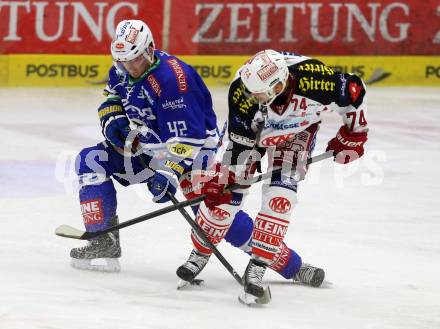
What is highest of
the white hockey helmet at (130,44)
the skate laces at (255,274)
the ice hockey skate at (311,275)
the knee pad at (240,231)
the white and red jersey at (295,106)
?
the white hockey helmet at (130,44)

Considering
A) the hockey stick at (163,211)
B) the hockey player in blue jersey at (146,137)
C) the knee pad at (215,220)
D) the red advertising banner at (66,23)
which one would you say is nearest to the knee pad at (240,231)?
the hockey player in blue jersey at (146,137)

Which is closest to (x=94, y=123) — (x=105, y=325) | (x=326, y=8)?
(x=326, y=8)

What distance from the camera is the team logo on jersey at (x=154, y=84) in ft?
16.7

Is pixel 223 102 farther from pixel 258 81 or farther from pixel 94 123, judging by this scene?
pixel 258 81

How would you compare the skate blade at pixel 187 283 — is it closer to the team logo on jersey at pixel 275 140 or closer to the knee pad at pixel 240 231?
the knee pad at pixel 240 231

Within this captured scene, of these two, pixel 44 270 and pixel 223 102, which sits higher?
pixel 223 102

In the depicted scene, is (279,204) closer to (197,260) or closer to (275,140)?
(275,140)

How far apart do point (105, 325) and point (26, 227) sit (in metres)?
1.91

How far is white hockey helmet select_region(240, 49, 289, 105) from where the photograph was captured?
455cm

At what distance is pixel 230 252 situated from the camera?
5746 millimetres

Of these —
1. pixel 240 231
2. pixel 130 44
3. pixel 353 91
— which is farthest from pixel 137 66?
pixel 353 91

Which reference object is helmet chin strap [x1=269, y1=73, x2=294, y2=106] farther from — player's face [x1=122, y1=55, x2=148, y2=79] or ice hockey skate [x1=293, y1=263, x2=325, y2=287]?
ice hockey skate [x1=293, y1=263, x2=325, y2=287]

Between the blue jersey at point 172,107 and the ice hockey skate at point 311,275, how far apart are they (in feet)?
2.32

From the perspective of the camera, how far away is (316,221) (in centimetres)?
648
